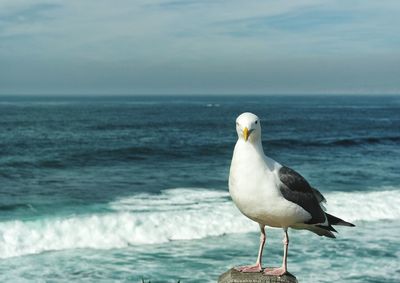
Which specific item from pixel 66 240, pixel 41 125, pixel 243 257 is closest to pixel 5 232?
pixel 66 240

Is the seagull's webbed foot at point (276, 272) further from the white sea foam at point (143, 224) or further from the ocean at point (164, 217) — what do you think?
the white sea foam at point (143, 224)

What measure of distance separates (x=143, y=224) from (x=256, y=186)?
496 inches

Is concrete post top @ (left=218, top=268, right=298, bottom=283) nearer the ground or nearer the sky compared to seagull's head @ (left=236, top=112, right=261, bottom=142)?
nearer the ground

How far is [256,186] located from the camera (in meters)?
5.01

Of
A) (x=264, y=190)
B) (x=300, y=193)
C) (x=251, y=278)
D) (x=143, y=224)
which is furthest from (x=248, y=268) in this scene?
(x=143, y=224)

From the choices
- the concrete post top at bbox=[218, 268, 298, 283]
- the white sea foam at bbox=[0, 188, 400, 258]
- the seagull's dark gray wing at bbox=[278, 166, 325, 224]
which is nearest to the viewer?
the concrete post top at bbox=[218, 268, 298, 283]

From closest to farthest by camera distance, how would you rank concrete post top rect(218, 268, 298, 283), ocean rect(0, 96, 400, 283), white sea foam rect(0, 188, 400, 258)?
concrete post top rect(218, 268, 298, 283)
ocean rect(0, 96, 400, 283)
white sea foam rect(0, 188, 400, 258)

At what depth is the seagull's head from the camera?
490 centimetres

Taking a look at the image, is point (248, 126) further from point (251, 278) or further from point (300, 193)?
point (251, 278)

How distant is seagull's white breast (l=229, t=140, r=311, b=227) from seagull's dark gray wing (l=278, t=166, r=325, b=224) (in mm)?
70

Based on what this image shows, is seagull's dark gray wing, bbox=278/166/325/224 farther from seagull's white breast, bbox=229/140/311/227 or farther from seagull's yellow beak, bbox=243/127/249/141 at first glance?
seagull's yellow beak, bbox=243/127/249/141

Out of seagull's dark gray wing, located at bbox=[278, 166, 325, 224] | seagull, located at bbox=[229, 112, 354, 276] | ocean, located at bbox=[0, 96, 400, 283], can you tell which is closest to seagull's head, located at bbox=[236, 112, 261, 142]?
seagull, located at bbox=[229, 112, 354, 276]

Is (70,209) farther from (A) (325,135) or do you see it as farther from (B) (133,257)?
(A) (325,135)

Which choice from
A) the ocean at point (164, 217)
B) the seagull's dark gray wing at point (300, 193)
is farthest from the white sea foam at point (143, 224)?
the seagull's dark gray wing at point (300, 193)
